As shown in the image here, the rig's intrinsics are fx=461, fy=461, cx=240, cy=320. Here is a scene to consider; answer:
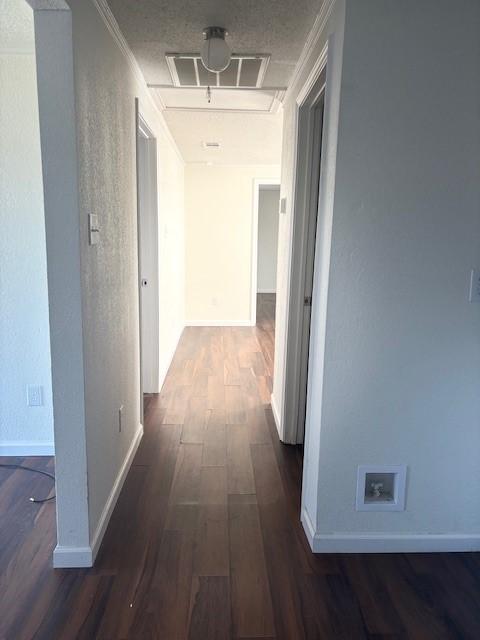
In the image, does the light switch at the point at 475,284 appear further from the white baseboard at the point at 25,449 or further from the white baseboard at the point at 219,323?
the white baseboard at the point at 219,323

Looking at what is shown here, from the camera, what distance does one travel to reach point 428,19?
165 cm

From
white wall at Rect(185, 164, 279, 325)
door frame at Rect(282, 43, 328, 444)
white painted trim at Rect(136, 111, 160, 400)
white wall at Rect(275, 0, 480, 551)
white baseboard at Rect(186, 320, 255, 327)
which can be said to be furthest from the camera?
white baseboard at Rect(186, 320, 255, 327)

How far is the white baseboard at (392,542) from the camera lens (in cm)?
195

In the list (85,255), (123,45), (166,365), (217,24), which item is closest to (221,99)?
(123,45)

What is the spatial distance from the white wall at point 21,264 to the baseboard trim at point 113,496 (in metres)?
0.49

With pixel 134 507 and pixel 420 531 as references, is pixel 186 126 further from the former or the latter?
pixel 420 531

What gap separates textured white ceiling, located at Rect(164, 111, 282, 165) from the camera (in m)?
3.76

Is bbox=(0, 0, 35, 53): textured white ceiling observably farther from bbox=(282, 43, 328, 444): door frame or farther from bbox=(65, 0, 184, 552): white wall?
bbox=(282, 43, 328, 444): door frame

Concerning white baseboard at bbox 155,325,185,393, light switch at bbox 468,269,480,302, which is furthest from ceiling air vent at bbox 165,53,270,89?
white baseboard at bbox 155,325,185,393

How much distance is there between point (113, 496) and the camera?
2.23m

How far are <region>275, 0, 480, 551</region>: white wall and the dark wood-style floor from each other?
181mm

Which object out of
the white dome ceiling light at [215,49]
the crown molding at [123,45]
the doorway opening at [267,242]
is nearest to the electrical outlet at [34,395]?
the crown molding at [123,45]

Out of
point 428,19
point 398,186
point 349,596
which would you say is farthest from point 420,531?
point 428,19

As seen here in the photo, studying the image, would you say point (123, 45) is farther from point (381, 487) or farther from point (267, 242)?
point (267, 242)
